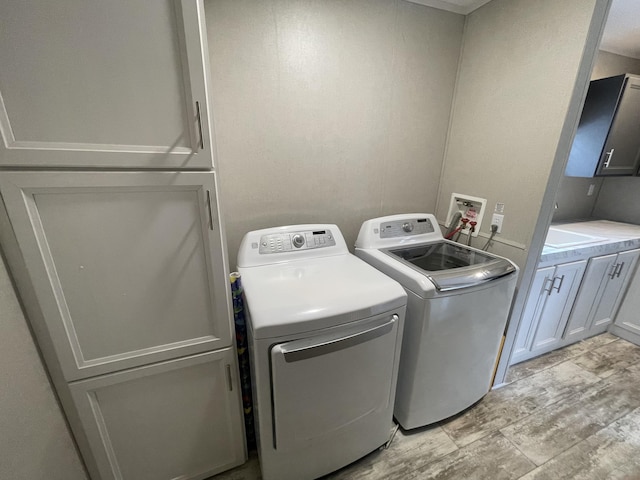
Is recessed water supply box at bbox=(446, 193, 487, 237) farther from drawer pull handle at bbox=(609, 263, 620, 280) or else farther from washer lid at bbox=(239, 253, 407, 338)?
drawer pull handle at bbox=(609, 263, 620, 280)

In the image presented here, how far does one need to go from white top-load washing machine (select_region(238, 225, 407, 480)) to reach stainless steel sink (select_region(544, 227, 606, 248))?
1.47 meters

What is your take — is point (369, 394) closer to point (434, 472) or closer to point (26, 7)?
point (434, 472)

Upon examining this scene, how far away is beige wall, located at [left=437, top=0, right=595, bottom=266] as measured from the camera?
3.95 feet

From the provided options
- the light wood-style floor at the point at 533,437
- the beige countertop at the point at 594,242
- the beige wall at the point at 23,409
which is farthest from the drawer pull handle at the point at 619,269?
the beige wall at the point at 23,409

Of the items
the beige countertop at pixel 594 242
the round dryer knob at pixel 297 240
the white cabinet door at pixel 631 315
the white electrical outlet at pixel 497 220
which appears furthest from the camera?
the white cabinet door at pixel 631 315

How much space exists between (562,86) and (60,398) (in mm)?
2390

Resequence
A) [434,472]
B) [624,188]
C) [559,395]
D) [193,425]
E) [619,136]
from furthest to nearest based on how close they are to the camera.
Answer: [624,188]
[619,136]
[559,395]
[434,472]
[193,425]

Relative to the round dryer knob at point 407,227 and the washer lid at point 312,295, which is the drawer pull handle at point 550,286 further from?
the washer lid at point 312,295

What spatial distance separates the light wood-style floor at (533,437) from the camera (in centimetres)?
127

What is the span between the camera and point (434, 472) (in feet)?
4.16

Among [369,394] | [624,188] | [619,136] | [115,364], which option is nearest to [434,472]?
[369,394]

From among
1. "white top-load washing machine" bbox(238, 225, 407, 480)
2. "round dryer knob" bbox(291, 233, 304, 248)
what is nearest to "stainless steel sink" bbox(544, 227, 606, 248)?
"white top-load washing machine" bbox(238, 225, 407, 480)

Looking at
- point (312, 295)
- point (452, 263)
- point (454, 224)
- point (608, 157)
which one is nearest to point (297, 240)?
point (312, 295)

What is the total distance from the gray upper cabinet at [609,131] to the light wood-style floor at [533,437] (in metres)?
1.55
